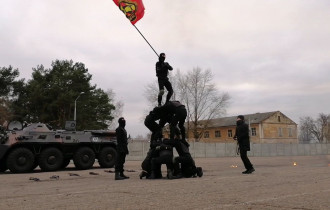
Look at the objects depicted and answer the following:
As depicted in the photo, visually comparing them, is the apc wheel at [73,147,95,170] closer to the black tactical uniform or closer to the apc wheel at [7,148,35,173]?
the apc wheel at [7,148,35,173]

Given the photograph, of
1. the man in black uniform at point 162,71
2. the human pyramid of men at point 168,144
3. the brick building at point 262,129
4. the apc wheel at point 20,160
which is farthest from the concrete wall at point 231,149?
the man in black uniform at point 162,71

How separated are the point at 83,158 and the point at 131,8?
7.36 m

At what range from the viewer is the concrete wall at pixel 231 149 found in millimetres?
31766

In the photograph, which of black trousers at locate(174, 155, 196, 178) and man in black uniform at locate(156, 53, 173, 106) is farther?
man in black uniform at locate(156, 53, 173, 106)

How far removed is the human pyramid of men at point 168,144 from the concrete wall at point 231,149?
19.7m

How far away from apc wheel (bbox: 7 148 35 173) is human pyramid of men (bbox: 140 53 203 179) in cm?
567

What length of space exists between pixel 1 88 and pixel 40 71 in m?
4.81

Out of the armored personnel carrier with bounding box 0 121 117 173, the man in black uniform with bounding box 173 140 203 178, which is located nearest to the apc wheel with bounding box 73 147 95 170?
the armored personnel carrier with bounding box 0 121 117 173

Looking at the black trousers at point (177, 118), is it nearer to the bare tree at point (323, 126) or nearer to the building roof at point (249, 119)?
the building roof at point (249, 119)

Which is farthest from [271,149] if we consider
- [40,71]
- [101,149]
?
[101,149]

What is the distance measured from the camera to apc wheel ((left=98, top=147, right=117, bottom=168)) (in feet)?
54.2

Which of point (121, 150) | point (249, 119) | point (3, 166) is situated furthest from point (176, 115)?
point (249, 119)

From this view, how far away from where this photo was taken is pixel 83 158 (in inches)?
627

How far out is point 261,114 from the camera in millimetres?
71938
